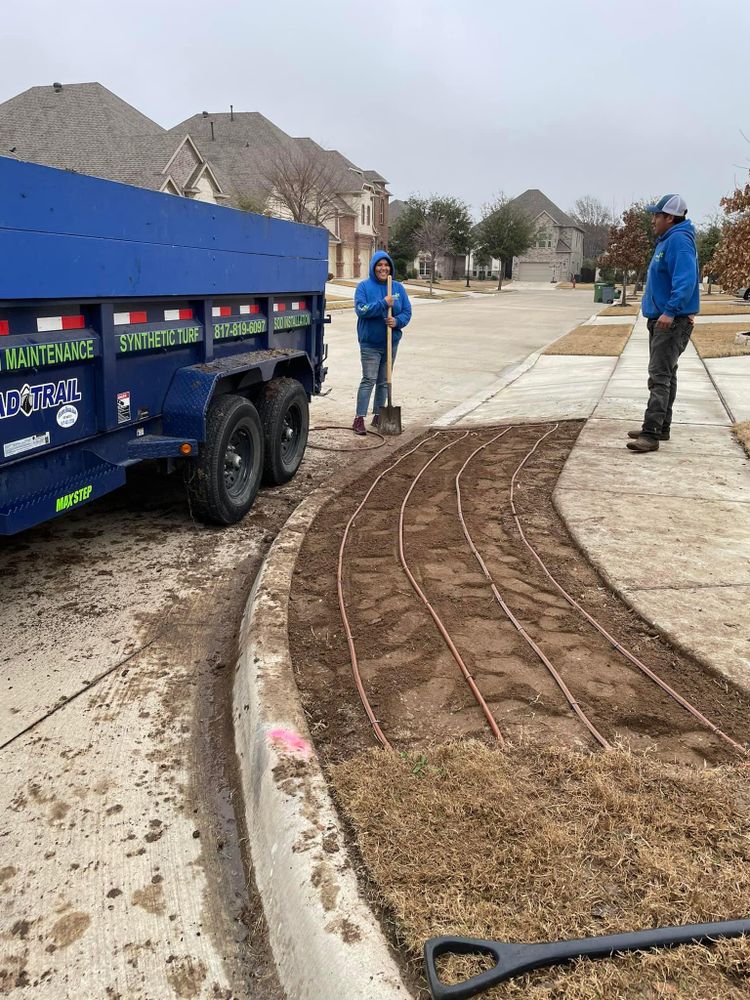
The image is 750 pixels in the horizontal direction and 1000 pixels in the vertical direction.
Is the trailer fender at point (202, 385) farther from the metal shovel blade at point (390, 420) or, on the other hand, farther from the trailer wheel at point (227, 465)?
the metal shovel blade at point (390, 420)

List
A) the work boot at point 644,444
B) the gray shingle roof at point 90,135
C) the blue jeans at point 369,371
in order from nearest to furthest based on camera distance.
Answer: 1. the work boot at point 644,444
2. the blue jeans at point 369,371
3. the gray shingle roof at point 90,135

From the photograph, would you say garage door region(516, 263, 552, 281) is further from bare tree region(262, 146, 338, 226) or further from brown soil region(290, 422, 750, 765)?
brown soil region(290, 422, 750, 765)

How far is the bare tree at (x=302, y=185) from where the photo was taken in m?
46.2

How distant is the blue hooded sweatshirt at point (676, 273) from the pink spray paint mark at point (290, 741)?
208 inches

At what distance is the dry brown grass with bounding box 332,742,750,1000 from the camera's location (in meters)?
1.90

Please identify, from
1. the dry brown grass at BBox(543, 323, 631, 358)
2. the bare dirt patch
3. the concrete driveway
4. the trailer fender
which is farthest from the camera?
the dry brown grass at BBox(543, 323, 631, 358)

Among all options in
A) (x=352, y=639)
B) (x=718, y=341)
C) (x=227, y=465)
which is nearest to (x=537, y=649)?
(x=352, y=639)

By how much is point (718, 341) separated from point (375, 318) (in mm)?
13824

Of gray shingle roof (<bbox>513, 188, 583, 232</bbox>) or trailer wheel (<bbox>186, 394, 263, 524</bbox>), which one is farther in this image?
gray shingle roof (<bbox>513, 188, 583, 232</bbox>)

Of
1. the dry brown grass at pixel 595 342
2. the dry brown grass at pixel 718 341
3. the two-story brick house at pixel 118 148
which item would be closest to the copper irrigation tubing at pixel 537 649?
the dry brown grass at pixel 718 341

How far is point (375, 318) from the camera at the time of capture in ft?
27.9

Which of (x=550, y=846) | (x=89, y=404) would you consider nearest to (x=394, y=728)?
(x=550, y=846)

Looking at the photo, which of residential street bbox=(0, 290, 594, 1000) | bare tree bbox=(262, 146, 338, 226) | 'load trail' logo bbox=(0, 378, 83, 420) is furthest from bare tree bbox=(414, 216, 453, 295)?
'load trail' logo bbox=(0, 378, 83, 420)

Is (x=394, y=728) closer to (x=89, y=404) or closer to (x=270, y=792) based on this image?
(x=270, y=792)
